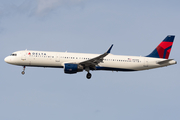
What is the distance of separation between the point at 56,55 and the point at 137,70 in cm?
1361

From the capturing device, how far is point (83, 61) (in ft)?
172

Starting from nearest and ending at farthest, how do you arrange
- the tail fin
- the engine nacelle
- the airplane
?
the engine nacelle
the airplane
the tail fin

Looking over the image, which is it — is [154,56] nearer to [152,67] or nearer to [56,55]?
[152,67]

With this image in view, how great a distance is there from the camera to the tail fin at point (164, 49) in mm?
57906

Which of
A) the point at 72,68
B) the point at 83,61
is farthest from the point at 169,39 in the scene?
the point at 72,68

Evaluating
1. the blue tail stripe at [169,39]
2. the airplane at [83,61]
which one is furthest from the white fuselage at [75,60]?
the blue tail stripe at [169,39]

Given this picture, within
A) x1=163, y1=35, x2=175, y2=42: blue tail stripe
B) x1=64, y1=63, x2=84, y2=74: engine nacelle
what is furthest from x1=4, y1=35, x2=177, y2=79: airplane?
x1=163, y1=35, x2=175, y2=42: blue tail stripe

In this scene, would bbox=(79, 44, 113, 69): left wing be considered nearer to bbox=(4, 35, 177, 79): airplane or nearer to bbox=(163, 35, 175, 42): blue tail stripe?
bbox=(4, 35, 177, 79): airplane

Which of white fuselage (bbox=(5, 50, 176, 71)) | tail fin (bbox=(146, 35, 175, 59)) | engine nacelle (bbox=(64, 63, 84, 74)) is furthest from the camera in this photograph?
tail fin (bbox=(146, 35, 175, 59))

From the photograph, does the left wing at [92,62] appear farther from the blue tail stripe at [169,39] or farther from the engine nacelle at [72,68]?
the blue tail stripe at [169,39]

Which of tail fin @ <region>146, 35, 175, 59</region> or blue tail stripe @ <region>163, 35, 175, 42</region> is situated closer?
tail fin @ <region>146, 35, 175, 59</region>

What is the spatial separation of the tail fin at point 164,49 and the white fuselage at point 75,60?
168 cm

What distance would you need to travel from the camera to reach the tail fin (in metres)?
57.9

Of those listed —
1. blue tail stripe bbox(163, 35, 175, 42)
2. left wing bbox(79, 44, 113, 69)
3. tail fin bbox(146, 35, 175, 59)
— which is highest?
blue tail stripe bbox(163, 35, 175, 42)
